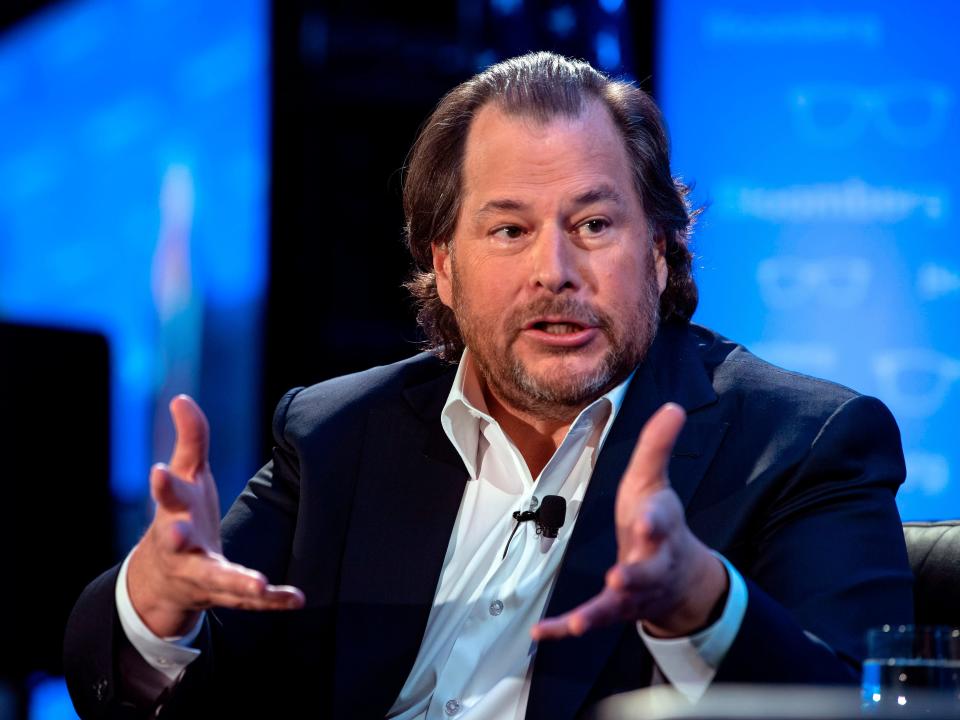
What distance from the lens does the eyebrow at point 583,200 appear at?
217cm

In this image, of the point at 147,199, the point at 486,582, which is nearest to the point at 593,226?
the point at 486,582

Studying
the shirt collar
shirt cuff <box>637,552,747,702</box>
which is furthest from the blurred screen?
shirt cuff <box>637,552,747,702</box>

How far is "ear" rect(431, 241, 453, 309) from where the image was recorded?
253 centimetres

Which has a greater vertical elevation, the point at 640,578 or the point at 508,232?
the point at 508,232

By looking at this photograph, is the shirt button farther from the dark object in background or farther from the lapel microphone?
the dark object in background

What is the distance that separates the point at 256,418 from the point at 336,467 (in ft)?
6.97

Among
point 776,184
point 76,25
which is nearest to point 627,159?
point 776,184

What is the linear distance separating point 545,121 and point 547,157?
93 mm

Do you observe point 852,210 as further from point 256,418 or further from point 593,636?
point 593,636

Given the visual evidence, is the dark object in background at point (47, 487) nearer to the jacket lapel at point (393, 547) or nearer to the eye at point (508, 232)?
the jacket lapel at point (393, 547)

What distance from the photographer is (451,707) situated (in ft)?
6.26

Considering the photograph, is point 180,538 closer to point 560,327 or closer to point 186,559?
point 186,559

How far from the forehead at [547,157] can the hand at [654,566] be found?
0.87 meters

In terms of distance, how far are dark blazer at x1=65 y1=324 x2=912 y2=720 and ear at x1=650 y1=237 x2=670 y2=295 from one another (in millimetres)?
119
